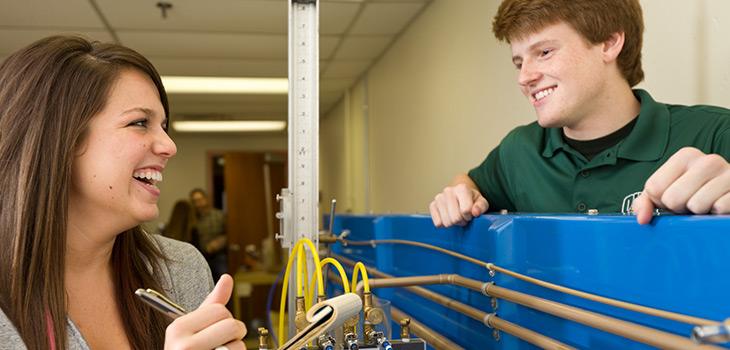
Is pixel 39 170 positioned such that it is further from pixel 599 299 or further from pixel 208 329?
pixel 599 299

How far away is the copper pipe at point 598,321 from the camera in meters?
0.58

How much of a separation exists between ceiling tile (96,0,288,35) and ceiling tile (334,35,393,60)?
496 millimetres

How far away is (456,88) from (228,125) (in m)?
5.28

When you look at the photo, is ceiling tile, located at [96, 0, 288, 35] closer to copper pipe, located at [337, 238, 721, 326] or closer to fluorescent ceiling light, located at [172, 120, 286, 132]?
copper pipe, located at [337, 238, 721, 326]

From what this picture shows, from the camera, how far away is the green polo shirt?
1160mm

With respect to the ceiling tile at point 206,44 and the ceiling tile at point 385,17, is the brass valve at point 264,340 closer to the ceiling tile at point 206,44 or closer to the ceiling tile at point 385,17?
the ceiling tile at point 385,17

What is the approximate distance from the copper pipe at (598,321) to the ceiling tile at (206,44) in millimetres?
3205

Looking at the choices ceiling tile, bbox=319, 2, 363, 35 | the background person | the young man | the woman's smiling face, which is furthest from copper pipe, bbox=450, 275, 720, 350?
the background person

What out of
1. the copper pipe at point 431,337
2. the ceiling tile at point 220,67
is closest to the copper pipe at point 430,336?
the copper pipe at point 431,337

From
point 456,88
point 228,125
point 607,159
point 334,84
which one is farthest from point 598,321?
point 228,125

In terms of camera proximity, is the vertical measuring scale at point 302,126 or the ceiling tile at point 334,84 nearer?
the vertical measuring scale at point 302,126

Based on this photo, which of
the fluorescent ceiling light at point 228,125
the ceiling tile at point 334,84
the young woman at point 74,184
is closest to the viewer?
the young woman at point 74,184

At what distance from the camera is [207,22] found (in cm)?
356

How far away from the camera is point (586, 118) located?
128 cm
